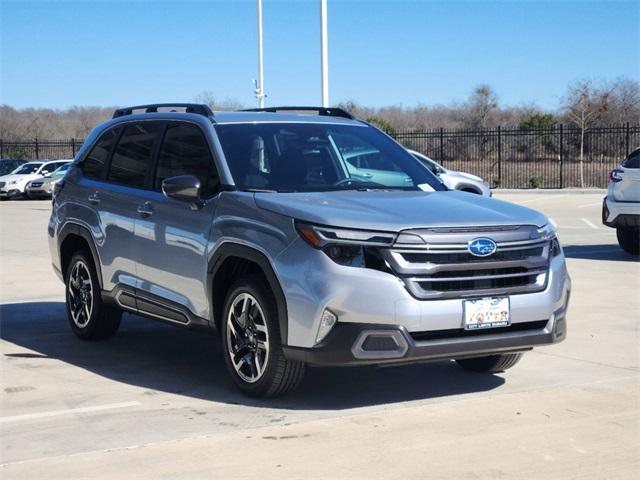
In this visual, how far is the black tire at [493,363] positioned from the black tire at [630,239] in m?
8.13

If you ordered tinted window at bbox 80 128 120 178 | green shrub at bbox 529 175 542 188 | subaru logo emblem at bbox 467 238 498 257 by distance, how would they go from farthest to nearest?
green shrub at bbox 529 175 542 188 < tinted window at bbox 80 128 120 178 < subaru logo emblem at bbox 467 238 498 257

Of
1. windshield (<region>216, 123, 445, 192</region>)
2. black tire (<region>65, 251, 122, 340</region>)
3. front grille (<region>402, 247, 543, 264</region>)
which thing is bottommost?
black tire (<region>65, 251, 122, 340</region>)

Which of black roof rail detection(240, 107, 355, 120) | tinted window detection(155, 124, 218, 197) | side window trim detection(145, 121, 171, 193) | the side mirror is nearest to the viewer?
the side mirror

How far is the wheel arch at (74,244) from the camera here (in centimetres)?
857

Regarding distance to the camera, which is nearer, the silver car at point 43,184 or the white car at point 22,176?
the silver car at point 43,184

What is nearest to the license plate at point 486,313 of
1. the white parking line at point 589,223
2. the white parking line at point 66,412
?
the white parking line at point 66,412

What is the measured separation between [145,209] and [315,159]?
1.35m

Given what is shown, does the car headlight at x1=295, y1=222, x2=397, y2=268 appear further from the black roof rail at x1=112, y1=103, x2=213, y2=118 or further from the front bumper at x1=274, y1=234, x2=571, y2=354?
the black roof rail at x1=112, y1=103, x2=213, y2=118

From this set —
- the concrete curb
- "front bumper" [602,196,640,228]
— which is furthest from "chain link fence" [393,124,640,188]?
"front bumper" [602,196,640,228]

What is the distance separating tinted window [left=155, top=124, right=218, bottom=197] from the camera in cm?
727

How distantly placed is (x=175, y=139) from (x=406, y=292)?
258 cm

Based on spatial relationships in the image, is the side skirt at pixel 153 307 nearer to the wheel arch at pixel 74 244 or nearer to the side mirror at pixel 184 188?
the wheel arch at pixel 74 244

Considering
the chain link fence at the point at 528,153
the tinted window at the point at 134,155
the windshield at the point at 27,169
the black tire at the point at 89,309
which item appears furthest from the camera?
the chain link fence at the point at 528,153

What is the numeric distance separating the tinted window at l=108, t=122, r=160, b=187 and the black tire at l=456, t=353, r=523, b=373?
111 inches
